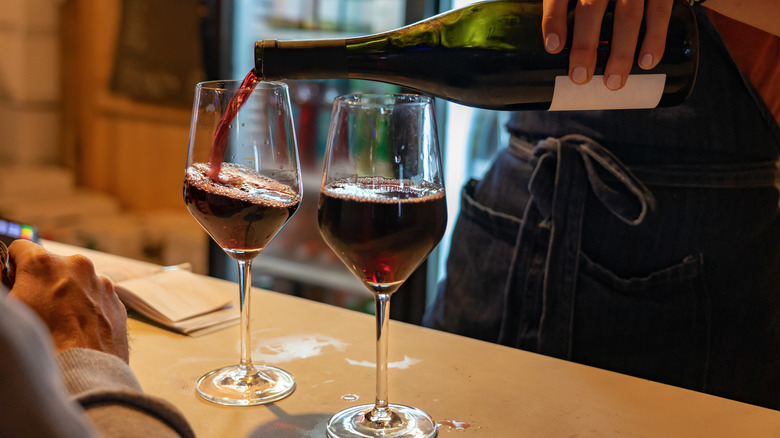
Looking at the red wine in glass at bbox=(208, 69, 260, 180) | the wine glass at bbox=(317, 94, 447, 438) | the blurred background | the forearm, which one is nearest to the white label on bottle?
the forearm

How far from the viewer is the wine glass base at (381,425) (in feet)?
2.20

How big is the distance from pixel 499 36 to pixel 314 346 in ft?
1.47

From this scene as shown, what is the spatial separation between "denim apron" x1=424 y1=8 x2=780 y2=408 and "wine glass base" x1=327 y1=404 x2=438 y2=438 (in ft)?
1.52

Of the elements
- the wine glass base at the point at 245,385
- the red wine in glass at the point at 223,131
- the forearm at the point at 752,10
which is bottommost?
the wine glass base at the point at 245,385

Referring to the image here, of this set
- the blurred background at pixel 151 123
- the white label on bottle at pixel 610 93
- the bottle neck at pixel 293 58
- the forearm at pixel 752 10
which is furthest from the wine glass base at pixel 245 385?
the blurred background at pixel 151 123

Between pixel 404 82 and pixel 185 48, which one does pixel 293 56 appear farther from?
pixel 185 48

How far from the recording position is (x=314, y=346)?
0.90 metres

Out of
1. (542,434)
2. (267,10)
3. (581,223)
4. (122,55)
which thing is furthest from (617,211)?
(122,55)

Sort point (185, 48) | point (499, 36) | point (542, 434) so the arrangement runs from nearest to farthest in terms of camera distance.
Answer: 1. point (542, 434)
2. point (499, 36)
3. point (185, 48)

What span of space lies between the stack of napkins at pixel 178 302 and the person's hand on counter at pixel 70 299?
Answer: 0.23m

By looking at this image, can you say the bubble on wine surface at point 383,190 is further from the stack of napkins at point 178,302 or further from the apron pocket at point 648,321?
the apron pocket at point 648,321

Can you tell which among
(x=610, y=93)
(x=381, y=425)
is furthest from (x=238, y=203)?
(x=610, y=93)

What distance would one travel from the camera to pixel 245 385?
A: 0.78m

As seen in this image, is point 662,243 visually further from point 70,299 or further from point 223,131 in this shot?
point 70,299
